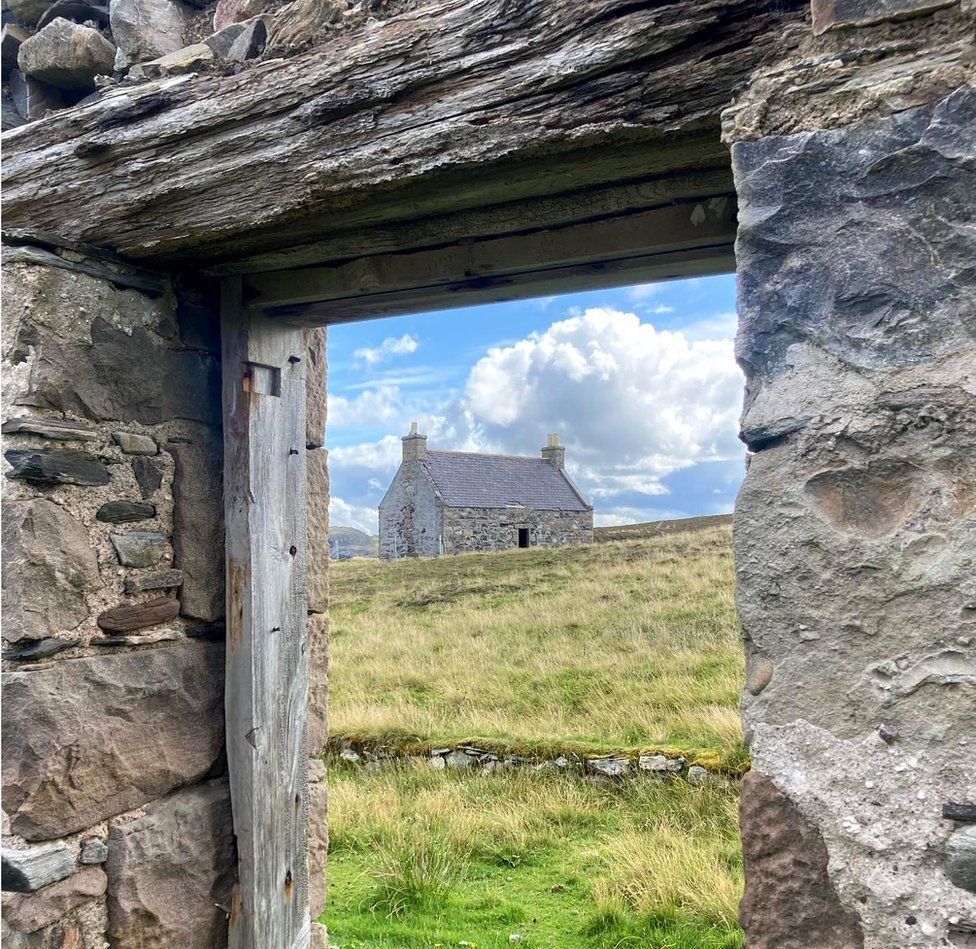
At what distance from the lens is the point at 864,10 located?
144 centimetres

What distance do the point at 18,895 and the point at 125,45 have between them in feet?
7.76

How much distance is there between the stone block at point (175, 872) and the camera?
232cm

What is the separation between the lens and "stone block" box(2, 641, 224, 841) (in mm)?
2160

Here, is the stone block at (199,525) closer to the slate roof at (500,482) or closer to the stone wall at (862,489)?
the stone wall at (862,489)

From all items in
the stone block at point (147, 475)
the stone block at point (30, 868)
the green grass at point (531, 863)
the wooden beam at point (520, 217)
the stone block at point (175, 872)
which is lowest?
the green grass at point (531, 863)

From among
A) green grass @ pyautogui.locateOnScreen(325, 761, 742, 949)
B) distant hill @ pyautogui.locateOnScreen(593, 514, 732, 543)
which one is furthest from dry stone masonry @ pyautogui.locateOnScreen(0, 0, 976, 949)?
distant hill @ pyautogui.locateOnScreen(593, 514, 732, 543)

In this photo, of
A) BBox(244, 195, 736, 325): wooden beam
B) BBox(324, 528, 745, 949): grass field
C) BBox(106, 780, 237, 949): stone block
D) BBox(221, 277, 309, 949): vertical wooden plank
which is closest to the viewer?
BBox(244, 195, 736, 325): wooden beam

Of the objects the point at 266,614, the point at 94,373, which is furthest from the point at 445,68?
the point at 266,614

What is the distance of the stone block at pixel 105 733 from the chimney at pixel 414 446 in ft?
82.6

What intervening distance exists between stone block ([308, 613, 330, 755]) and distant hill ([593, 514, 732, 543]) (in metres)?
22.9

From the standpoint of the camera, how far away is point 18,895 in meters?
2.14

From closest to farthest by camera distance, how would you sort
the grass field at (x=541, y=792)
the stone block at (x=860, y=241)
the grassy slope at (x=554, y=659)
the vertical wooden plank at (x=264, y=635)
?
the stone block at (x=860, y=241) < the vertical wooden plank at (x=264, y=635) < the grass field at (x=541, y=792) < the grassy slope at (x=554, y=659)

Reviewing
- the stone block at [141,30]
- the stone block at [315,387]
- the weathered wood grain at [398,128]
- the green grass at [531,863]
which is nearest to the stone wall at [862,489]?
the weathered wood grain at [398,128]

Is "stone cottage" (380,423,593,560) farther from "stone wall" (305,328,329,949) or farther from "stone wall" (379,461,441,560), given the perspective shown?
"stone wall" (305,328,329,949)
